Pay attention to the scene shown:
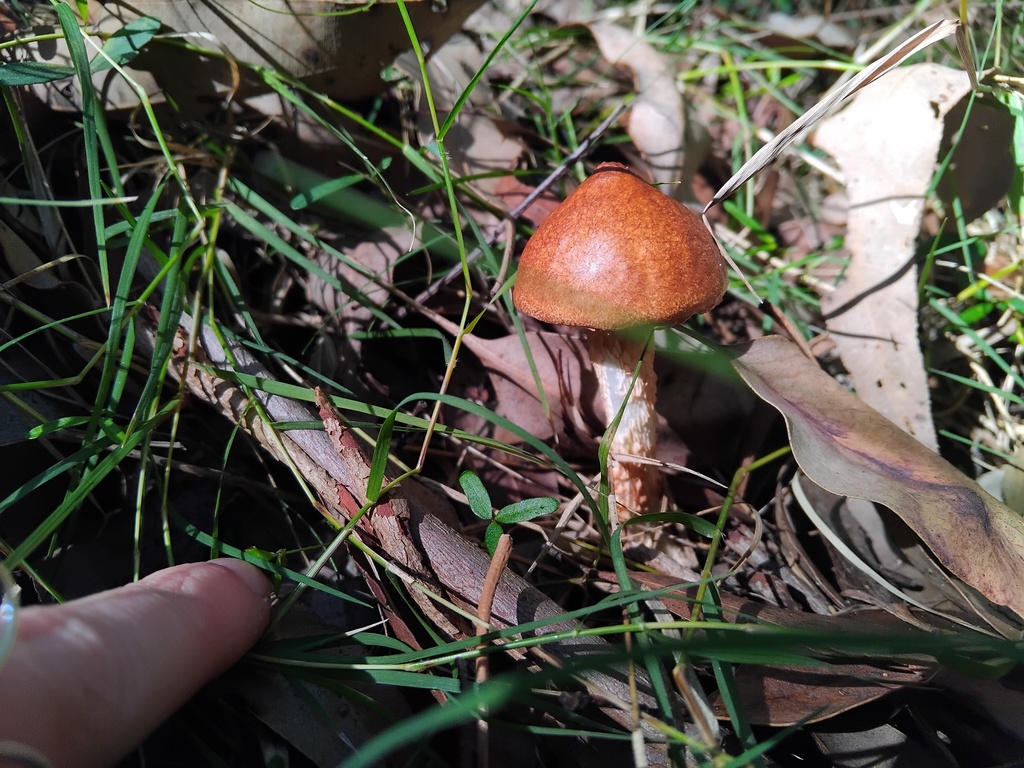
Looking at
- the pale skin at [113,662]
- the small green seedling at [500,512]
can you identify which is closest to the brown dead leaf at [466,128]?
the small green seedling at [500,512]

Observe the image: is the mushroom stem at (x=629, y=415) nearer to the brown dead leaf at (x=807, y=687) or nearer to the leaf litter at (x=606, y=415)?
the leaf litter at (x=606, y=415)

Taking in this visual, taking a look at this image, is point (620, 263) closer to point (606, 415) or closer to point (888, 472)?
point (606, 415)

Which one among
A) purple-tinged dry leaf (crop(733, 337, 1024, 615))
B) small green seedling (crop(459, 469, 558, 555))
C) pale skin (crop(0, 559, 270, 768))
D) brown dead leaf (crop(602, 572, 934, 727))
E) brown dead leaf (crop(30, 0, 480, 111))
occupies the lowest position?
brown dead leaf (crop(602, 572, 934, 727))

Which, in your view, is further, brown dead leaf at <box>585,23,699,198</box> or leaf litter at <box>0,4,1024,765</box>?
brown dead leaf at <box>585,23,699,198</box>

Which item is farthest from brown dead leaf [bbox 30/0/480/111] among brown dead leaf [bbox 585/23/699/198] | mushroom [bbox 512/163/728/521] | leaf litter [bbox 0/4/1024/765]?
mushroom [bbox 512/163/728/521]

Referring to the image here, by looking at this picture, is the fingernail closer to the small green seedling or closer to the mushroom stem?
the small green seedling

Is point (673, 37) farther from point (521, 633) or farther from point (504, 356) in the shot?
point (521, 633)
